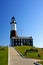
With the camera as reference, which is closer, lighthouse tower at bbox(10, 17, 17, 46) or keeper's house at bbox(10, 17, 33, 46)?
lighthouse tower at bbox(10, 17, 17, 46)

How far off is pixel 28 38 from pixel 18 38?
512cm

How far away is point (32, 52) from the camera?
142ft

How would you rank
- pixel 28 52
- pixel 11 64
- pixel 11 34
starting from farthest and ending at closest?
pixel 11 34 < pixel 28 52 < pixel 11 64

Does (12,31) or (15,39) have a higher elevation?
(12,31)

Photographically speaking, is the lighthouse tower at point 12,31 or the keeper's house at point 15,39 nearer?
the lighthouse tower at point 12,31

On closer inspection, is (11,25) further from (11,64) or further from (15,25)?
(11,64)

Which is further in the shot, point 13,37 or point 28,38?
point 28,38

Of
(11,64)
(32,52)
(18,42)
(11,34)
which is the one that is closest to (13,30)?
(11,34)

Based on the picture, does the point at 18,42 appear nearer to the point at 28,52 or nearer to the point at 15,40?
the point at 15,40

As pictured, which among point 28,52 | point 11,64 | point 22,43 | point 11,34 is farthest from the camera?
point 22,43

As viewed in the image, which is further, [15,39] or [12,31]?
[15,39]

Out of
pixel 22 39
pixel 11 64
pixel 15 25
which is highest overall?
pixel 15 25

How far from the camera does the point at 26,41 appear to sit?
10175cm

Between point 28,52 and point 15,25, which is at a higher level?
point 15,25
